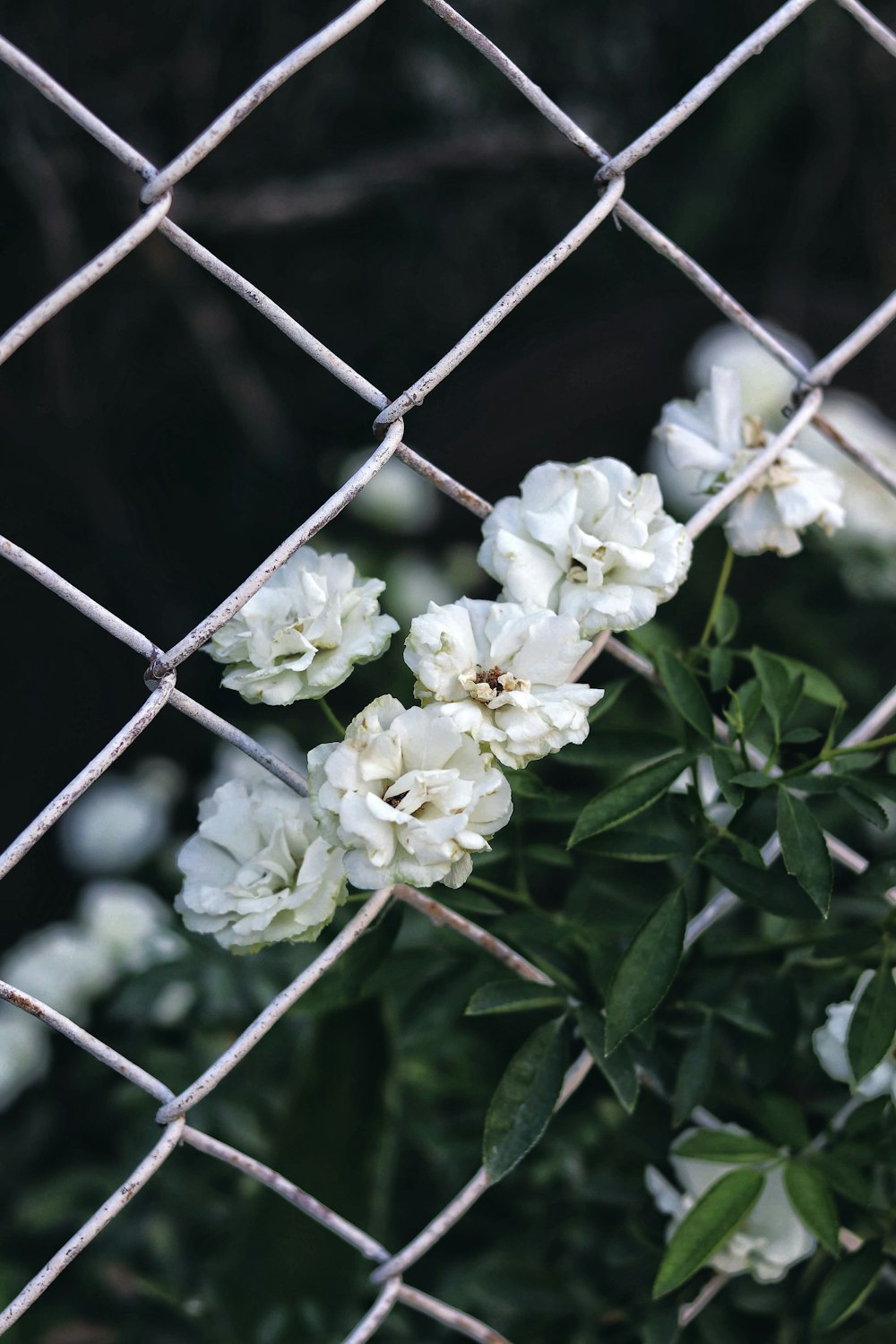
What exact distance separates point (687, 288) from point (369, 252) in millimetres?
583

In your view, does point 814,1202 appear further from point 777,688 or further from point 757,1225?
point 777,688

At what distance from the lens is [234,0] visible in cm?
188

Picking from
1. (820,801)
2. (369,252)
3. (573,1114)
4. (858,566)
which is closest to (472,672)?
(573,1114)

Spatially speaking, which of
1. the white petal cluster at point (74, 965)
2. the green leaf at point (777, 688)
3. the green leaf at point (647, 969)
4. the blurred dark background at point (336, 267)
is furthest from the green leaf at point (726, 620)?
the blurred dark background at point (336, 267)

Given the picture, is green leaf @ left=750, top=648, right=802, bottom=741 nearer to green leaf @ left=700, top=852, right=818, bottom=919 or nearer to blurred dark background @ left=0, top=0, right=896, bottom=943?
green leaf @ left=700, top=852, right=818, bottom=919

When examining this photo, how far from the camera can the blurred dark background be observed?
1.76 meters

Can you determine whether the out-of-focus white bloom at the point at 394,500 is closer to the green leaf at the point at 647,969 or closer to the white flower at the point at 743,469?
the white flower at the point at 743,469

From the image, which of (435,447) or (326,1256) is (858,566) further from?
(326,1256)

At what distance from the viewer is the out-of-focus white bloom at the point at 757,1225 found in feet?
2.38

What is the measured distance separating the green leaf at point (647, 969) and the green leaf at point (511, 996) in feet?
0.19

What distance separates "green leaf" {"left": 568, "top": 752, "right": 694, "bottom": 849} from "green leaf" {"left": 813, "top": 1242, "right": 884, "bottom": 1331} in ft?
0.99

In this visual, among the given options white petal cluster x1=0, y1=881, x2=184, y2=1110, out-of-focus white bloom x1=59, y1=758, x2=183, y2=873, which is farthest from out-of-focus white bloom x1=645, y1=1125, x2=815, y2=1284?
out-of-focus white bloom x1=59, y1=758, x2=183, y2=873

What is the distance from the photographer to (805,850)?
2.02ft

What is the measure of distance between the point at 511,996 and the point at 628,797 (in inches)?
5.1
